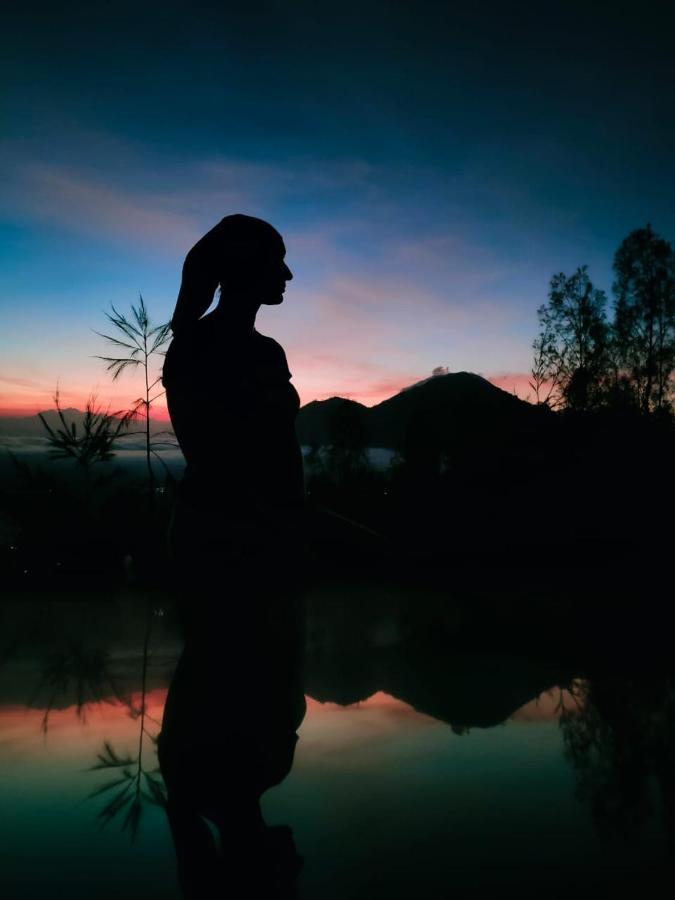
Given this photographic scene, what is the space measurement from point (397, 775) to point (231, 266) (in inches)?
106

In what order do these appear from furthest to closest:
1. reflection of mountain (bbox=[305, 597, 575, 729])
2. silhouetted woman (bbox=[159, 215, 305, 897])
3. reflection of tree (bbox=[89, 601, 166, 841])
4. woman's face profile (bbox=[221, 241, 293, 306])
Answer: reflection of mountain (bbox=[305, 597, 575, 729])
woman's face profile (bbox=[221, 241, 293, 306])
silhouetted woman (bbox=[159, 215, 305, 897])
reflection of tree (bbox=[89, 601, 166, 841])

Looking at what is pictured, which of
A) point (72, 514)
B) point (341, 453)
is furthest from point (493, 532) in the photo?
point (341, 453)

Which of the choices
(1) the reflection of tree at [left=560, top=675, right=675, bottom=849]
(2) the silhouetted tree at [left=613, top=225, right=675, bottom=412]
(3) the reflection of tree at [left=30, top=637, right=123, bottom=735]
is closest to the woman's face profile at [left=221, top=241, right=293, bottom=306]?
(3) the reflection of tree at [left=30, top=637, right=123, bottom=735]

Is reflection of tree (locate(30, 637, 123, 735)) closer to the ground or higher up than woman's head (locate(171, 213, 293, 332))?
closer to the ground

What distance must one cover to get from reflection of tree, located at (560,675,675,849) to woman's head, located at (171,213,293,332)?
2.90 m

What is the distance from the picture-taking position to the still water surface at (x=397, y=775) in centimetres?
191

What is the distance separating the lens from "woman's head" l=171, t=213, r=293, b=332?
3184 mm

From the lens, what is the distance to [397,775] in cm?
262

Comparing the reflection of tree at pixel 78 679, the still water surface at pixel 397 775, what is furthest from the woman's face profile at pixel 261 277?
the reflection of tree at pixel 78 679

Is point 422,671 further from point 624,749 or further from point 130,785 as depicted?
point 130,785

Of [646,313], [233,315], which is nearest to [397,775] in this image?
[233,315]

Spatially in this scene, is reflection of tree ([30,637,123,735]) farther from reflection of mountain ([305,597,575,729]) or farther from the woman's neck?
the woman's neck

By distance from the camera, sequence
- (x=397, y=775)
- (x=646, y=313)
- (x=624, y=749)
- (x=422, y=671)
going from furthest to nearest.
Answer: (x=646, y=313) < (x=422, y=671) < (x=624, y=749) < (x=397, y=775)

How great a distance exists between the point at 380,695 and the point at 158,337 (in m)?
9.14
